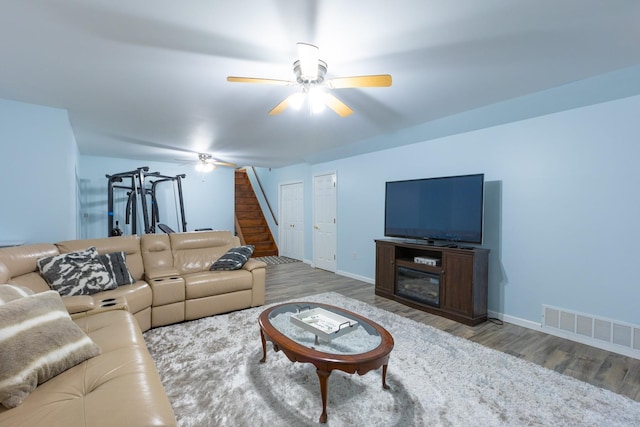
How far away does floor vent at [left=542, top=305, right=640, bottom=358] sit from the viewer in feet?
8.04

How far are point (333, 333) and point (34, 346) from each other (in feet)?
4.88

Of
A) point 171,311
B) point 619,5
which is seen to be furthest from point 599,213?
point 171,311

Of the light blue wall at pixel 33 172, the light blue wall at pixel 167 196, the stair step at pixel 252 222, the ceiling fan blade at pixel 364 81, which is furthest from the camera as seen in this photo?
the stair step at pixel 252 222

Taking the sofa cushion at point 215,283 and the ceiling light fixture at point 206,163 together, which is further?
the ceiling light fixture at point 206,163

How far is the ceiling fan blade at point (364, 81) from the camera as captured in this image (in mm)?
1873

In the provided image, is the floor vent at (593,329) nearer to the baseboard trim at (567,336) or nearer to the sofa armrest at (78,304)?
the baseboard trim at (567,336)

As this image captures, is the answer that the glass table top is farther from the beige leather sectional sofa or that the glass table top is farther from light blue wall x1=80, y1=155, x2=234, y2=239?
light blue wall x1=80, y1=155, x2=234, y2=239

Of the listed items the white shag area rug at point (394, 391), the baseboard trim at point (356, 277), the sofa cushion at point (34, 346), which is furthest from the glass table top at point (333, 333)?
the baseboard trim at point (356, 277)

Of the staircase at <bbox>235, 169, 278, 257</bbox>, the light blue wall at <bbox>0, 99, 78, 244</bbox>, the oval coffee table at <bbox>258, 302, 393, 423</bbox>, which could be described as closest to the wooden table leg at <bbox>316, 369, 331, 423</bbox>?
the oval coffee table at <bbox>258, 302, 393, 423</bbox>

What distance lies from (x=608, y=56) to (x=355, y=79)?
1.82 m

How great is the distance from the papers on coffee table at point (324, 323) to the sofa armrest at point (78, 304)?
1.55 m

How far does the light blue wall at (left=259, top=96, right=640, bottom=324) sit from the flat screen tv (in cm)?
30

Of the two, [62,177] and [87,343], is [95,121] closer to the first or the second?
[62,177]

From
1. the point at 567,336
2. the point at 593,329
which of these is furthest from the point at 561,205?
the point at 567,336
